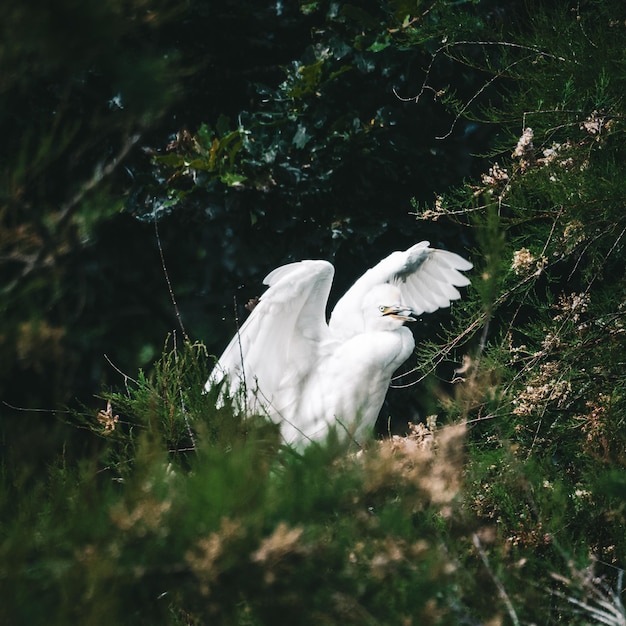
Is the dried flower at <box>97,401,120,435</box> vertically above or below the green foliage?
below

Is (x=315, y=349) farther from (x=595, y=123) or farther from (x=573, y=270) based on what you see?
(x=595, y=123)

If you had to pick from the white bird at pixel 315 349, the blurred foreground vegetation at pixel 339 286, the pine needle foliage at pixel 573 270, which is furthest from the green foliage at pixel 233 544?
the white bird at pixel 315 349

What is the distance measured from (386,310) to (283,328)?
0.23m

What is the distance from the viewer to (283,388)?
6.25 feet

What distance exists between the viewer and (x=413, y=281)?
2082 millimetres

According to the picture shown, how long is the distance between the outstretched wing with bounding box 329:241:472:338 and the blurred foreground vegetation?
0.08m

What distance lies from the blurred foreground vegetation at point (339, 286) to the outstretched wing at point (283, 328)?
24cm

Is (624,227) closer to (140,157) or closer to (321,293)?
(321,293)

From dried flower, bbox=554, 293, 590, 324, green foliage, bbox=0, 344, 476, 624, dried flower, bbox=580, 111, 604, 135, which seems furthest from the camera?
dried flower, bbox=554, 293, 590, 324

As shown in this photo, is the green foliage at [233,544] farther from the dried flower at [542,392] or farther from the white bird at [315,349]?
the white bird at [315,349]

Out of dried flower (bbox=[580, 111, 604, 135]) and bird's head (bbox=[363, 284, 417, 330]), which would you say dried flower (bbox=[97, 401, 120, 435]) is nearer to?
bird's head (bbox=[363, 284, 417, 330])

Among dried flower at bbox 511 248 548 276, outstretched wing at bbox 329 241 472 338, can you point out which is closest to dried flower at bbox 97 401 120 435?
outstretched wing at bbox 329 241 472 338

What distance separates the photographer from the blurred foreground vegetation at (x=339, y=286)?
72 centimetres

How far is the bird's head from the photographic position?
186 centimetres
